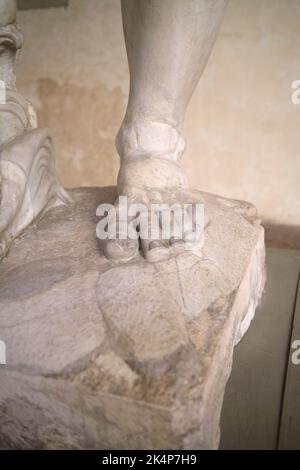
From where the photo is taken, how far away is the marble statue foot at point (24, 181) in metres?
1.02

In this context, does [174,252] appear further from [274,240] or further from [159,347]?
[274,240]

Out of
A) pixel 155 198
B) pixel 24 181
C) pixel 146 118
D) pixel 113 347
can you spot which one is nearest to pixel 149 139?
pixel 146 118

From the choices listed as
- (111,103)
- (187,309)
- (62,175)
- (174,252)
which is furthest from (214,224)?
(62,175)

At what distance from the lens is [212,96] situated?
2391 millimetres

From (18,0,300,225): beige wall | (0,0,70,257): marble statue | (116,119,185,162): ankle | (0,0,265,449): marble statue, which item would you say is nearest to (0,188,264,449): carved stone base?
(0,0,265,449): marble statue

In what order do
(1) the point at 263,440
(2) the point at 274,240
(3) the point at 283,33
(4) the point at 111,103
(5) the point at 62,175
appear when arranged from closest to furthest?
1. (1) the point at 263,440
2. (3) the point at 283,33
3. (2) the point at 274,240
4. (4) the point at 111,103
5. (5) the point at 62,175

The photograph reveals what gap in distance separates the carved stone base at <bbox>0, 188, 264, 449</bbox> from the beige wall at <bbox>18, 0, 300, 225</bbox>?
1518mm

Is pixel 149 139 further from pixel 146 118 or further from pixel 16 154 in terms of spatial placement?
pixel 16 154

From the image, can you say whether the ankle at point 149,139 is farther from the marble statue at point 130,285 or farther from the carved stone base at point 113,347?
the carved stone base at point 113,347

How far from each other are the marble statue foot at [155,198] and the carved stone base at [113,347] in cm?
3

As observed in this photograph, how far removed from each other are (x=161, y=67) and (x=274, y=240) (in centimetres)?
149

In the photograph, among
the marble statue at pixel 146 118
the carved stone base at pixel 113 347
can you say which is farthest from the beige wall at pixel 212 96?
the carved stone base at pixel 113 347

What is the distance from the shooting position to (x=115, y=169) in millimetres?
2725

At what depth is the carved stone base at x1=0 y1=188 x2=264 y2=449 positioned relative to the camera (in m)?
0.69
